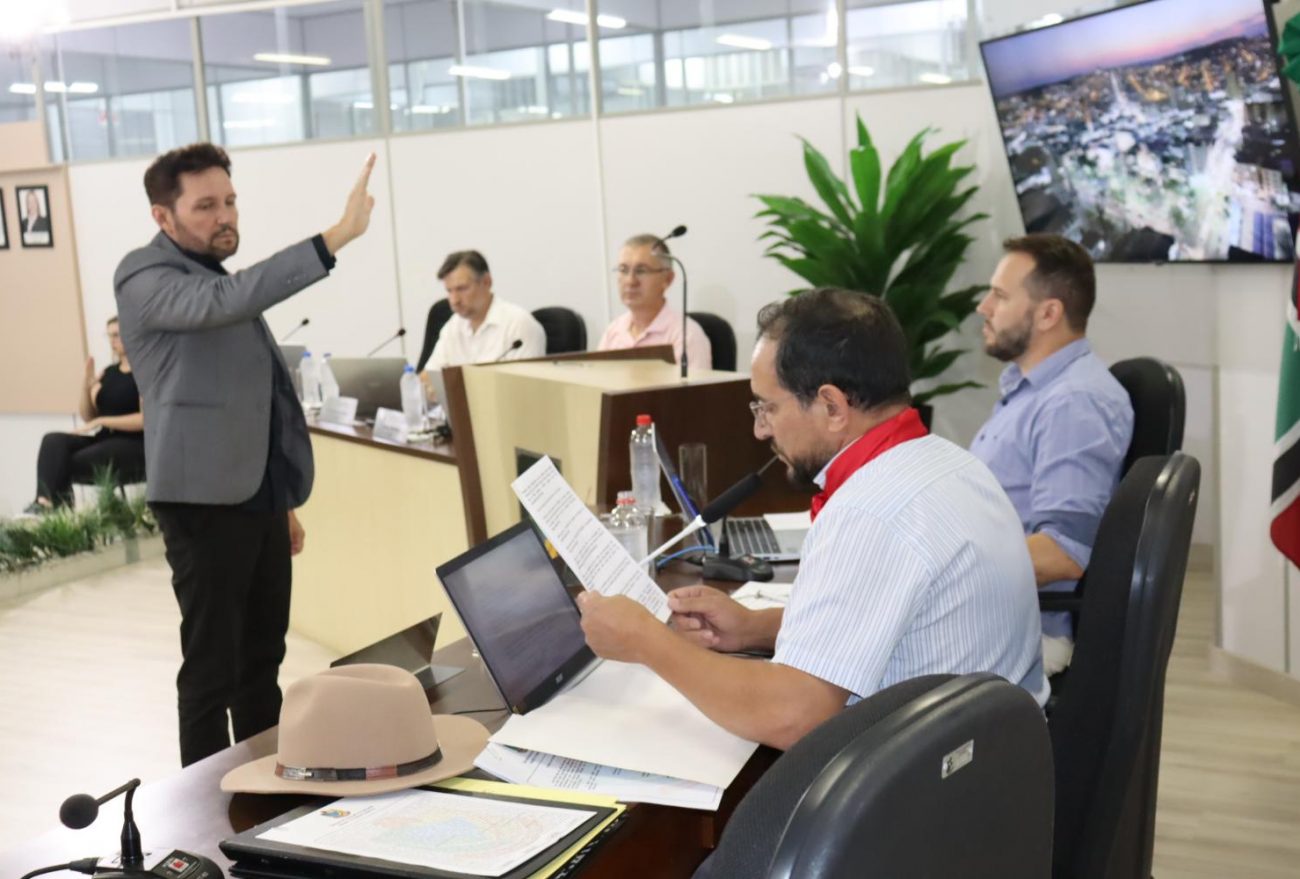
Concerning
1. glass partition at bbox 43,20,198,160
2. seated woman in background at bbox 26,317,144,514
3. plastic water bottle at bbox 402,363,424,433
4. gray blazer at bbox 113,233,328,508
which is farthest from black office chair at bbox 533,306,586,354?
gray blazer at bbox 113,233,328,508

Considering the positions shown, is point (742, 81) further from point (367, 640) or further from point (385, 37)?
point (367, 640)

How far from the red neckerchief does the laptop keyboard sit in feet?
2.83

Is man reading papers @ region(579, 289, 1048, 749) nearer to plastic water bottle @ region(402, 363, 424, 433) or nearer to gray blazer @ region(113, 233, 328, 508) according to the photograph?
gray blazer @ region(113, 233, 328, 508)

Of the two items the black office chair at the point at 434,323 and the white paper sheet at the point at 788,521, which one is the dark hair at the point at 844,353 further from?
the black office chair at the point at 434,323

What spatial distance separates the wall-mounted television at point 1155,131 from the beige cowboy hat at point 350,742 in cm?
302

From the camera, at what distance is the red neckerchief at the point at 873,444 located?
5.55 feet

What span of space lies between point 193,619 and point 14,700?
1970 millimetres

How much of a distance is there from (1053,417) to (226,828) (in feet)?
6.16

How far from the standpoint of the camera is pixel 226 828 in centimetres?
140

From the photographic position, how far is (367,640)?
4598mm

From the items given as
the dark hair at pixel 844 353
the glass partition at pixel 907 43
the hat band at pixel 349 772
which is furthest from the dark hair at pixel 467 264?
the hat band at pixel 349 772

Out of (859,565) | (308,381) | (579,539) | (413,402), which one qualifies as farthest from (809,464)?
(308,381)

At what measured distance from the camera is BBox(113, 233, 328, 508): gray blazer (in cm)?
287

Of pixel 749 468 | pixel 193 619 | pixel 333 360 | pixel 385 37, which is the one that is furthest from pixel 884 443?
pixel 385 37
